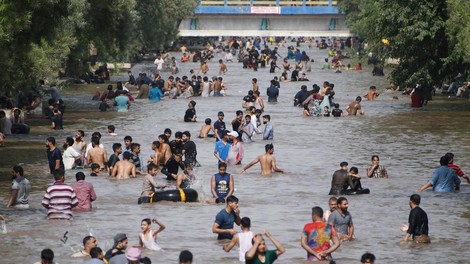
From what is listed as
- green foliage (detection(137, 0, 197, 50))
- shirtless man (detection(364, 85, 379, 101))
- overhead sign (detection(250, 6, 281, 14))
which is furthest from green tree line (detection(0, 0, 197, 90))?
overhead sign (detection(250, 6, 281, 14))

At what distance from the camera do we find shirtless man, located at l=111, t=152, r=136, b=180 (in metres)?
30.1

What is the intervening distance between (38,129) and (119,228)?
1839 centimetres

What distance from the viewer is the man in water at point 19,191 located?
24.7 metres

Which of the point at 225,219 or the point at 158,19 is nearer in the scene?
the point at 225,219

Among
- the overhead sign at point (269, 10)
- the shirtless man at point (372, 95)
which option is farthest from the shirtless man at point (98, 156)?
the overhead sign at point (269, 10)

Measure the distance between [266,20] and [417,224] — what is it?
405ft

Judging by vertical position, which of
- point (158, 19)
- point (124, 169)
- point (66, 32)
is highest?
point (158, 19)

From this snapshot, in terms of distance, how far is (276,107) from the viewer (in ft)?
177

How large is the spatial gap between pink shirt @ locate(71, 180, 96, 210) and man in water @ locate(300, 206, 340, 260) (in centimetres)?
693

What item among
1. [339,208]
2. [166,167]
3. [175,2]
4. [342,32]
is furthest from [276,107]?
[342,32]

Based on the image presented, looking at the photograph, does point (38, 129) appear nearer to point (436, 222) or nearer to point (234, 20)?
point (436, 222)

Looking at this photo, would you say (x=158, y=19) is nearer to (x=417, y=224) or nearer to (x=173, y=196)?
(x=173, y=196)

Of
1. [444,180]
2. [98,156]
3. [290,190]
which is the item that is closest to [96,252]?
[290,190]

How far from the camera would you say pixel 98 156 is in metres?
31.2
